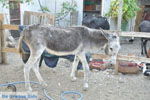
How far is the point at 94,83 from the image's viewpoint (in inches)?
201

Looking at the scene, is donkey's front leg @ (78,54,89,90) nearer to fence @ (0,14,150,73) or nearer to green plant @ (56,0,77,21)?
fence @ (0,14,150,73)

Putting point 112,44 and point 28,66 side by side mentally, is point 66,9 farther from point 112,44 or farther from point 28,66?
point 28,66

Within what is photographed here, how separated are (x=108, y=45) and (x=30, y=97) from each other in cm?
176

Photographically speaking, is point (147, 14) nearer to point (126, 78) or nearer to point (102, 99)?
point (126, 78)

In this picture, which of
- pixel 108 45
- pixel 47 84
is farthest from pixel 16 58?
pixel 108 45

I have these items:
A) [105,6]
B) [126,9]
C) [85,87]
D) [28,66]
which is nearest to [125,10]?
[126,9]

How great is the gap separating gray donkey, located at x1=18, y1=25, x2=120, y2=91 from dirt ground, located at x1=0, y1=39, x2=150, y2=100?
317 millimetres

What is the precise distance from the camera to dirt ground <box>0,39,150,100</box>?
452 cm

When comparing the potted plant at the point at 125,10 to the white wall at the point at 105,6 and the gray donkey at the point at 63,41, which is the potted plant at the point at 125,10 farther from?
the gray donkey at the point at 63,41

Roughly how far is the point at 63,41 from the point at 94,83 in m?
1.24

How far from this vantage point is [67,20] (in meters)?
11.6

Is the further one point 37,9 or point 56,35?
point 37,9

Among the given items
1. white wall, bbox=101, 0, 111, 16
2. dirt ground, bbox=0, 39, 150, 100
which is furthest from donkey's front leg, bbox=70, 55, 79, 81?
white wall, bbox=101, 0, 111, 16

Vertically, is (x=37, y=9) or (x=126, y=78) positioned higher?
(x=37, y=9)
